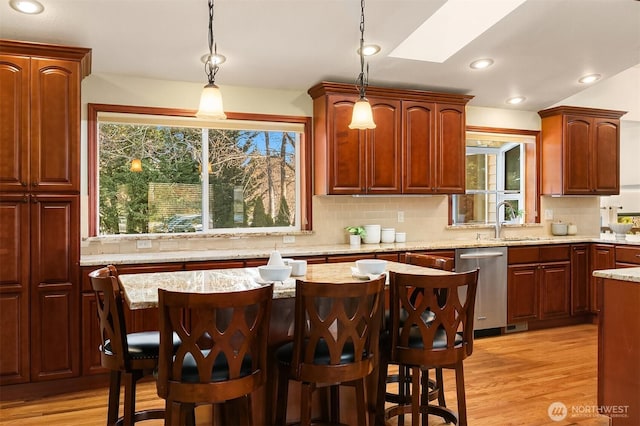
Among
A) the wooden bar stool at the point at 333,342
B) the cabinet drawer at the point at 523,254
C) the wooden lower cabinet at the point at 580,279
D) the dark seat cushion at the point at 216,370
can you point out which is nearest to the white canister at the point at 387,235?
the cabinet drawer at the point at 523,254

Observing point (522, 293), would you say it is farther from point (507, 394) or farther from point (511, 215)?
point (507, 394)

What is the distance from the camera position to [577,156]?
584 cm

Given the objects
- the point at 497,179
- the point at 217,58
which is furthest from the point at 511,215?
the point at 217,58

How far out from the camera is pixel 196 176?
465 cm

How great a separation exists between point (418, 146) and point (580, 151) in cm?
222

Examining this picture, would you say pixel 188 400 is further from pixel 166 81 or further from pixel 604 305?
pixel 166 81

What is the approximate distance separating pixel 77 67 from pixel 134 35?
0.48 meters

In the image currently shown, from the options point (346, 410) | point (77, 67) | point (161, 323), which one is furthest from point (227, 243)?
point (161, 323)

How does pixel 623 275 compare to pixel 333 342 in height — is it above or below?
above

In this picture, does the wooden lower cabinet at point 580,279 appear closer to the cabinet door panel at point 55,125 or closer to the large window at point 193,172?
the large window at point 193,172

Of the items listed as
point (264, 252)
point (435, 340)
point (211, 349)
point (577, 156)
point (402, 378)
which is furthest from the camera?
point (577, 156)

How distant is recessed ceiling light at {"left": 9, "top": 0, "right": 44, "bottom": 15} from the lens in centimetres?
320

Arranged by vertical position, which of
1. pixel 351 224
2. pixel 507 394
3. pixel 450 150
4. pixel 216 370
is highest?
pixel 450 150

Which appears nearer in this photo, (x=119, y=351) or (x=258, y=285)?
(x=119, y=351)
